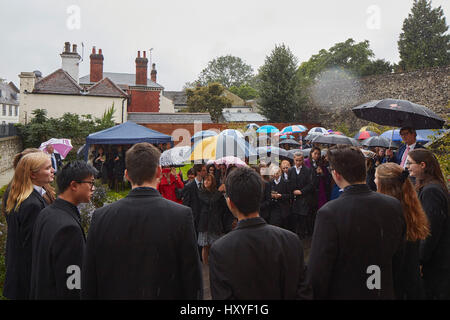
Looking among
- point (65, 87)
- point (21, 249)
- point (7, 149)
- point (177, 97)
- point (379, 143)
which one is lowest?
point (21, 249)

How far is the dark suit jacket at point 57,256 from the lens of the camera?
86.2 inches

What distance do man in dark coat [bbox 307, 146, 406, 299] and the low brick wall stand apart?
16.6 meters

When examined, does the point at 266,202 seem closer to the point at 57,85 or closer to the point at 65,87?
the point at 65,87

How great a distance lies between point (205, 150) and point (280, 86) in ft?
78.9

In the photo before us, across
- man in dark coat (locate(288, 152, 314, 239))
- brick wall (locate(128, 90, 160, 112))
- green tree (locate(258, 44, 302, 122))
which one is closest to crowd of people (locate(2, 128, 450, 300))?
man in dark coat (locate(288, 152, 314, 239))

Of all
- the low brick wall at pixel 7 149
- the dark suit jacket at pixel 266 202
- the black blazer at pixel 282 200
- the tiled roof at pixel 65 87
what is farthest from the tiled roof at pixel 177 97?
the dark suit jacket at pixel 266 202

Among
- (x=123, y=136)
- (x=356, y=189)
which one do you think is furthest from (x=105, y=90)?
(x=356, y=189)

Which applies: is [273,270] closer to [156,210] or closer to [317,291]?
[317,291]

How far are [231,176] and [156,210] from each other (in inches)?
20.6

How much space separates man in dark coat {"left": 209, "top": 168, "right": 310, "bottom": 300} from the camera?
1.81 m

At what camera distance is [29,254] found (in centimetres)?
272

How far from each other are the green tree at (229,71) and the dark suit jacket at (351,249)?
Result: 7322 centimetres

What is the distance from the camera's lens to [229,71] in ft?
252
